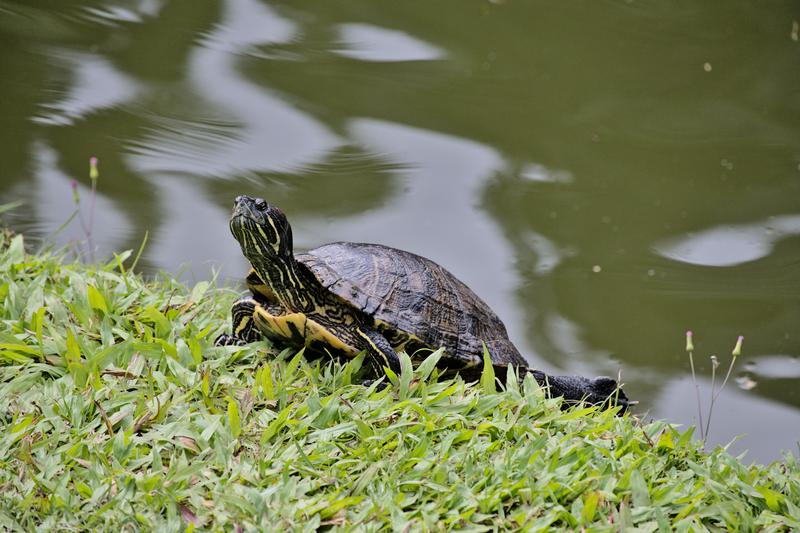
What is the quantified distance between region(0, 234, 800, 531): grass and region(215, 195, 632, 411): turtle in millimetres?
122

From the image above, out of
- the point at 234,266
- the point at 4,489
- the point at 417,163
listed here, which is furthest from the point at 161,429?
the point at 417,163

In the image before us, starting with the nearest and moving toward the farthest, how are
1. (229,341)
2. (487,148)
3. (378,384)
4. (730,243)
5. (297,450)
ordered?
(297,450), (378,384), (229,341), (730,243), (487,148)

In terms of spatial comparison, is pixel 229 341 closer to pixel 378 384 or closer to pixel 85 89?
pixel 378 384

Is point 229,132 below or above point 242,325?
above

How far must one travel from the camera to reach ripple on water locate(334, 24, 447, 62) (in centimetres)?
625

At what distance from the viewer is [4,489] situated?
250cm

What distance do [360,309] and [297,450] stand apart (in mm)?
709

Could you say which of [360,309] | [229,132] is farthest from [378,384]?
[229,132]

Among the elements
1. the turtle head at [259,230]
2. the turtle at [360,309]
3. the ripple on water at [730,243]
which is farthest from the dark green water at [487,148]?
the turtle head at [259,230]

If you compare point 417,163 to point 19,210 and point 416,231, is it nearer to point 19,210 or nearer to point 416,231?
point 416,231

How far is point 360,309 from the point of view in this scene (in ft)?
10.7

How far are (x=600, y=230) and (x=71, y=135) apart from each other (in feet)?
11.9

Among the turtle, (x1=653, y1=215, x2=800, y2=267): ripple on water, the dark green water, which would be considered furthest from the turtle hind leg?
(x1=653, y1=215, x2=800, y2=267): ripple on water

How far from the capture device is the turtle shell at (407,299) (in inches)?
130
